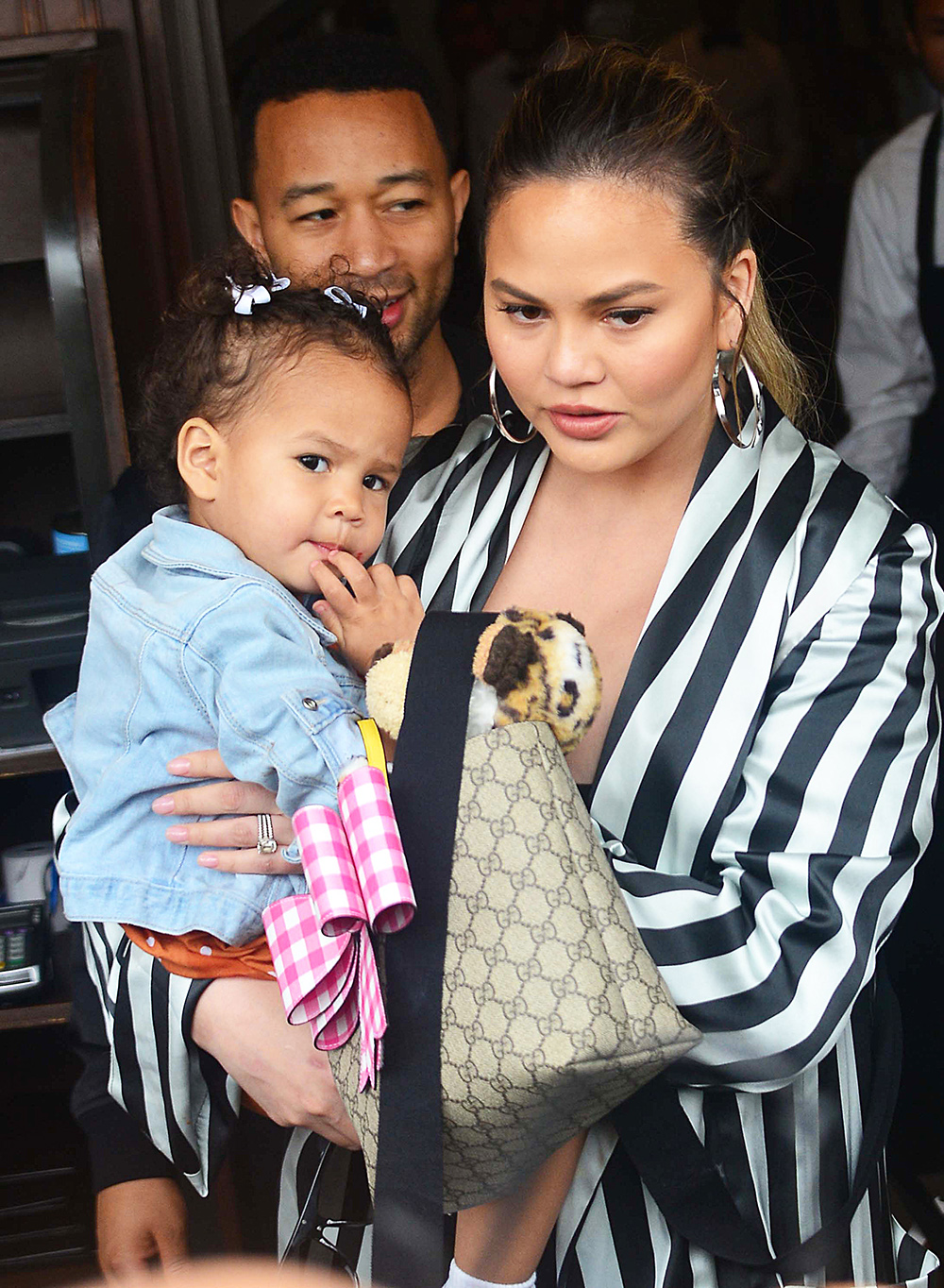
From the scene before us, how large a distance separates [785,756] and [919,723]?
0.15 metres

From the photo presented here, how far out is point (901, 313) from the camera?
9.09ft

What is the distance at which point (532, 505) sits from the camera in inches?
60.8

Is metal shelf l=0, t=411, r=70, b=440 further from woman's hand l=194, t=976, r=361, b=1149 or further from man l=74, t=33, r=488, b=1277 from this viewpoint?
woman's hand l=194, t=976, r=361, b=1149

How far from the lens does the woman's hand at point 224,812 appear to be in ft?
4.44

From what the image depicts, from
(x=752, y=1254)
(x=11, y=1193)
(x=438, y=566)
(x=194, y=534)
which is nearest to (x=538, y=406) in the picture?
(x=438, y=566)

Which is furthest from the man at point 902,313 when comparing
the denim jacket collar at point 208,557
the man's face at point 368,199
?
the denim jacket collar at point 208,557

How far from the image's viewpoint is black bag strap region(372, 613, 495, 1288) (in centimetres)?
100

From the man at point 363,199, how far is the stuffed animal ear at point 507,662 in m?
0.73

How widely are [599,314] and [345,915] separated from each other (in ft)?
2.03

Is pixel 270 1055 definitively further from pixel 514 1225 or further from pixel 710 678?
pixel 710 678

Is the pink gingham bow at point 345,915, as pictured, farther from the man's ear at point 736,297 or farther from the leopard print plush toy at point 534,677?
the man's ear at point 736,297

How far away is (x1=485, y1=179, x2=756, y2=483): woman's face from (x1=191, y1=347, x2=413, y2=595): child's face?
7.4 inches

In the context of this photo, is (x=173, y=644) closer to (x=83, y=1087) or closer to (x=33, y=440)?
(x=83, y=1087)

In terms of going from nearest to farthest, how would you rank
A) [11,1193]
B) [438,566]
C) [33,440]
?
1. [438,566]
2. [11,1193]
3. [33,440]
